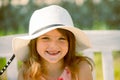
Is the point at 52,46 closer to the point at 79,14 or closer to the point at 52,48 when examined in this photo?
the point at 52,48

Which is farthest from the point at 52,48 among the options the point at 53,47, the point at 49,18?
the point at 49,18

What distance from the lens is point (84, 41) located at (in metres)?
2.11

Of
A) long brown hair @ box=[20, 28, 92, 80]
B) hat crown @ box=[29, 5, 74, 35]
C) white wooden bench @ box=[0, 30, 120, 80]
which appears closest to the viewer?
hat crown @ box=[29, 5, 74, 35]

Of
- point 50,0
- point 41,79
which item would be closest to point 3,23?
point 50,0

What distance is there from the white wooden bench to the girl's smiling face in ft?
1.38

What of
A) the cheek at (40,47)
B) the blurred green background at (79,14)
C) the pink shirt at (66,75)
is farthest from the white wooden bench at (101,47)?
the cheek at (40,47)

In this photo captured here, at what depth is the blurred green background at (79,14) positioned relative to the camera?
2.44 metres

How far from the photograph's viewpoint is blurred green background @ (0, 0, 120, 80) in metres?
2.44

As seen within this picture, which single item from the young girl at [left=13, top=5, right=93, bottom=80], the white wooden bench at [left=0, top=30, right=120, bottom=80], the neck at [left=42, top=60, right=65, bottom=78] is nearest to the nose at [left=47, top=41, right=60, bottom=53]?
the young girl at [left=13, top=5, right=93, bottom=80]

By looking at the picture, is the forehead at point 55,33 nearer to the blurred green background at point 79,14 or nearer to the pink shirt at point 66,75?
the pink shirt at point 66,75

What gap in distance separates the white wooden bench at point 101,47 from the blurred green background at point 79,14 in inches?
1.1

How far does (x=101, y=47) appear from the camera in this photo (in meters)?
2.44

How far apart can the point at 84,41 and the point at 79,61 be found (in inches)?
4.9

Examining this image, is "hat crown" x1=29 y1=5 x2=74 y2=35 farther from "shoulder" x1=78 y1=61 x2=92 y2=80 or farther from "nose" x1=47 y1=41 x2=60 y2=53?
"shoulder" x1=78 y1=61 x2=92 y2=80
